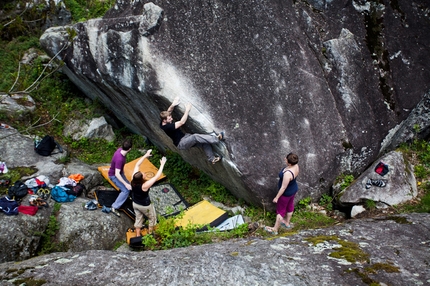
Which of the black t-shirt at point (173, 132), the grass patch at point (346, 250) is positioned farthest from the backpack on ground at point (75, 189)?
the grass patch at point (346, 250)

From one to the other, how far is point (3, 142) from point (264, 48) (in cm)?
759

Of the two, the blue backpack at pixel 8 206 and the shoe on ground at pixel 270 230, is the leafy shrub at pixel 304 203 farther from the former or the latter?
the blue backpack at pixel 8 206

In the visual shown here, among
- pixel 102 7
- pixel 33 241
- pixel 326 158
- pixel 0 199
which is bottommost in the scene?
pixel 33 241

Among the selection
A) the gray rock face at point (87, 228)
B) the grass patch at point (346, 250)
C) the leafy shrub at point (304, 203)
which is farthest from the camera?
the leafy shrub at point (304, 203)

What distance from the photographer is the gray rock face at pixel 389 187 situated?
27.2ft

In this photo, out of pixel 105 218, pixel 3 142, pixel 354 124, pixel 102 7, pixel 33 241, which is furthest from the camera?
pixel 102 7

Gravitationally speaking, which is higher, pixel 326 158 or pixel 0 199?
pixel 326 158

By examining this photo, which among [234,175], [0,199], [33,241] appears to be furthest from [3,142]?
[234,175]

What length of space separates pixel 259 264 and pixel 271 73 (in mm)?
5060

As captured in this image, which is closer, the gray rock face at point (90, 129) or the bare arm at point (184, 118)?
the bare arm at point (184, 118)

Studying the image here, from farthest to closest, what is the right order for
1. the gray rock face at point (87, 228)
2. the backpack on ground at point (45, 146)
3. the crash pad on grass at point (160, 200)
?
the backpack on ground at point (45, 146) < the crash pad on grass at point (160, 200) < the gray rock face at point (87, 228)

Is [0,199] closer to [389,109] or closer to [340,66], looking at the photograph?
[340,66]

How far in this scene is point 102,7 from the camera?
16.0m

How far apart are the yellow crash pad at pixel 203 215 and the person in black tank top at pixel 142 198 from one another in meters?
0.60
